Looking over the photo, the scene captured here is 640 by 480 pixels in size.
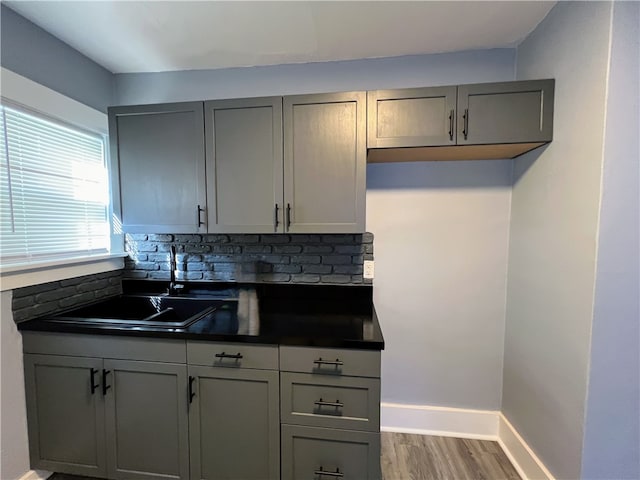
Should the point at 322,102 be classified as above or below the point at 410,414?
above

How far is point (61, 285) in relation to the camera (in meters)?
1.78

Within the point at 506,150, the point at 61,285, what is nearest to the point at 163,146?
the point at 61,285

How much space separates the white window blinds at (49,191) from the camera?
1.54 meters

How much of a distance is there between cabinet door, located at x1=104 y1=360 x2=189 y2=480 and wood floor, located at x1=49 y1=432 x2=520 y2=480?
0.44 metres

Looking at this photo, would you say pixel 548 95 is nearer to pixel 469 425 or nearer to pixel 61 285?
pixel 469 425

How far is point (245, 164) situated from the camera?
1779 millimetres

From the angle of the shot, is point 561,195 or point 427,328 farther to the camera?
point 427,328

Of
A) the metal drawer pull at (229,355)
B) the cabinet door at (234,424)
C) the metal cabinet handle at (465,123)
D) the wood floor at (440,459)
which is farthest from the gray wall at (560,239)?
the metal drawer pull at (229,355)

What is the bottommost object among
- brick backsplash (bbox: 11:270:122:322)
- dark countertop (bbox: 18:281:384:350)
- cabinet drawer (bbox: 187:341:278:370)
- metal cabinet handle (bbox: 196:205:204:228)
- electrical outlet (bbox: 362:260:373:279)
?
cabinet drawer (bbox: 187:341:278:370)

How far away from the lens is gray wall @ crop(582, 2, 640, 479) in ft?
3.98

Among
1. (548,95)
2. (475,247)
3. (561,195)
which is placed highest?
(548,95)

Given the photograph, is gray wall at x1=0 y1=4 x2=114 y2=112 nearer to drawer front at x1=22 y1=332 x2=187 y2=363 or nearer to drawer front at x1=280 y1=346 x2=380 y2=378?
drawer front at x1=22 y1=332 x2=187 y2=363

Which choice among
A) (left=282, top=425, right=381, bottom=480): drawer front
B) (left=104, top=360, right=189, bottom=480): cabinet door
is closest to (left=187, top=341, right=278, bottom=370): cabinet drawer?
(left=104, top=360, right=189, bottom=480): cabinet door

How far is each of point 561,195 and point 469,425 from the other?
5.45 ft
